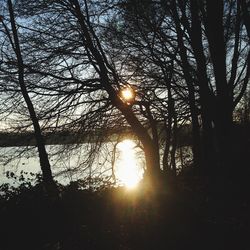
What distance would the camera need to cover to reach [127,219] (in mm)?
7391

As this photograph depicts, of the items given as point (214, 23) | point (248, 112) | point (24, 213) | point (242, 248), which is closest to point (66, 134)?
point (24, 213)

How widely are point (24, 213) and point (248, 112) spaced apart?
16.1 m

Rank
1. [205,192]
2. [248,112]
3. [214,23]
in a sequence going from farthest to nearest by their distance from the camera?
[248,112], [205,192], [214,23]

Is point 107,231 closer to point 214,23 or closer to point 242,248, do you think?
point 242,248

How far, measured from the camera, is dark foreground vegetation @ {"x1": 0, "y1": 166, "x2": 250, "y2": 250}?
6.55 meters

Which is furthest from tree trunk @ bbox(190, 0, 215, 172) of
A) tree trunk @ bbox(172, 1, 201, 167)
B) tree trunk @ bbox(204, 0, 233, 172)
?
tree trunk @ bbox(172, 1, 201, 167)

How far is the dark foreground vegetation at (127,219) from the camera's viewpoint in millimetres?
6551

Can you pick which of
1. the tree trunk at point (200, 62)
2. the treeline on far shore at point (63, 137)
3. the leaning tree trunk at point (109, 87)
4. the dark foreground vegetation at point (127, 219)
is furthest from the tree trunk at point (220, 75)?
the treeline on far shore at point (63, 137)

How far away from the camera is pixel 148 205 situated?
830 cm

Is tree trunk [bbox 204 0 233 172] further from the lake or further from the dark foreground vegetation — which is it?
the lake

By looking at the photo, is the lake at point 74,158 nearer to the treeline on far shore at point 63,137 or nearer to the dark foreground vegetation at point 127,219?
the treeline on far shore at point 63,137

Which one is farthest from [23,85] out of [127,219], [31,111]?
[127,219]

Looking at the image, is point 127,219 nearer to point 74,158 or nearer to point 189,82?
point 189,82

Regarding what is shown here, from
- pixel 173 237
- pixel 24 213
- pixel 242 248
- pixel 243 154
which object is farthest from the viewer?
pixel 243 154
